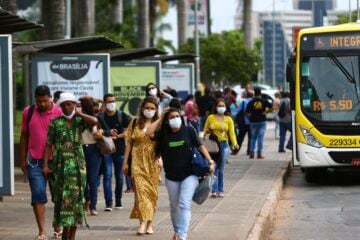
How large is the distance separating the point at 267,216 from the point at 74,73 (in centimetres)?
703

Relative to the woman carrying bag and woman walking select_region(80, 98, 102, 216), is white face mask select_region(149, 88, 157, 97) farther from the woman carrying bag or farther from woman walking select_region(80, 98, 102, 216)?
the woman carrying bag

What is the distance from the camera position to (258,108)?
26.5 m

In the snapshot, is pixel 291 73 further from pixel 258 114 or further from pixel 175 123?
pixel 175 123

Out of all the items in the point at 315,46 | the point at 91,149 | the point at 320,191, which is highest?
the point at 315,46

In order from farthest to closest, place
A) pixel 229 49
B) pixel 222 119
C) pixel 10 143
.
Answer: pixel 229 49
pixel 222 119
pixel 10 143

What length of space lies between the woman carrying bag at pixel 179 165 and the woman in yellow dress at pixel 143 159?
106 cm

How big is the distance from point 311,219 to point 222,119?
2577mm

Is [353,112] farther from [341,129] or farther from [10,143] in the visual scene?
[10,143]

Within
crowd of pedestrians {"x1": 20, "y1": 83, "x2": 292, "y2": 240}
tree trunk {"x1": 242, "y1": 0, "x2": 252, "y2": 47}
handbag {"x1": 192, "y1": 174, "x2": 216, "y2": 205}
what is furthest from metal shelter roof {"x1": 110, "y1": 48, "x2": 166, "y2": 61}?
tree trunk {"x1": 242, "y1": 0, "x2": 252, "y2": 47}

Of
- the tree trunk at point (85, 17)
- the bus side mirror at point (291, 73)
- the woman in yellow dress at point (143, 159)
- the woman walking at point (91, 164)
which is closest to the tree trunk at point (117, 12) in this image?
the tree trunk at point (85, 17)

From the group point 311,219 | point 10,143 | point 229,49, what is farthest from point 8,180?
point 229,49

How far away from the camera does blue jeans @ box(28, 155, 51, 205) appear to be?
1133 cm

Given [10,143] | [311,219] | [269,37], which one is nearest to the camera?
[10,143]

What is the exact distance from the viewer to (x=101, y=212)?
48.5 ft
